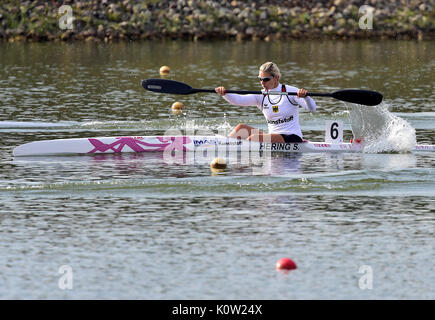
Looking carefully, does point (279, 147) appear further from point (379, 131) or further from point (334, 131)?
point (379, 131)

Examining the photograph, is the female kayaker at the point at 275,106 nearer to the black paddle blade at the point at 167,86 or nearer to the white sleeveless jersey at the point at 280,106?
the white sleeveless jersey at the point at 280,106

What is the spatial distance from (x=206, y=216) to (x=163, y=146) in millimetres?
5776

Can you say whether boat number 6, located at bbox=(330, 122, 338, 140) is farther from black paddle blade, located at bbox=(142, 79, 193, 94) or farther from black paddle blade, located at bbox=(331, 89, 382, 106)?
black paddle blade, located at bbox=(142, 79, 193, 94)

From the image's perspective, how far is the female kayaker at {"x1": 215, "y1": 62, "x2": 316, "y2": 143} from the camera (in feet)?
62.8

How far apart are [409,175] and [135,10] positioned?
37.5 metres

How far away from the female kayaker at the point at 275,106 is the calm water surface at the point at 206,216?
1.74 ft

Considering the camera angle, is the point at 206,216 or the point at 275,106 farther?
the point at 275,106

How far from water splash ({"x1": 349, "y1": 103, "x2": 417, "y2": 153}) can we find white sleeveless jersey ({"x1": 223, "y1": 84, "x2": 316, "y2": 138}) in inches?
49.1

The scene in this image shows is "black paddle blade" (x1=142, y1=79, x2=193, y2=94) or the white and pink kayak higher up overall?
"black paddle blade" (x1=142, y1=79, x2=193, y2=94)

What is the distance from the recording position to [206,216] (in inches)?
567

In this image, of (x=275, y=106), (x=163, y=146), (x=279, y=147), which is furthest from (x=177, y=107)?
(x=275, y=106)

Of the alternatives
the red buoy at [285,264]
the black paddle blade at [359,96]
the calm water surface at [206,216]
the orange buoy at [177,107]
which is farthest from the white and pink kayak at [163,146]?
the red buoy at [285,264]

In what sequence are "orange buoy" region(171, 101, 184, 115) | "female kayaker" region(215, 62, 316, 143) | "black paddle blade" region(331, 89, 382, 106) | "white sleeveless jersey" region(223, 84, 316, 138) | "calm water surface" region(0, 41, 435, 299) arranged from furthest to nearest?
→ "orange buoy" region(171, 101, 184, 115) → "black paddle blade" region(331, 89, 382, 106) → "white sleeveless jersey" region(223, 84, 316, 138) → "female kayaker" region(215, 62, 316, 143) → "calm water surface" region(0, 41, 435, 299)

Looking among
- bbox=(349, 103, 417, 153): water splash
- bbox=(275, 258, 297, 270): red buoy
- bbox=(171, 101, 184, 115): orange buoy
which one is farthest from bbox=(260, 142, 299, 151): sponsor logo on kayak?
bbox=(275, 258, 297, 270): red buoy
